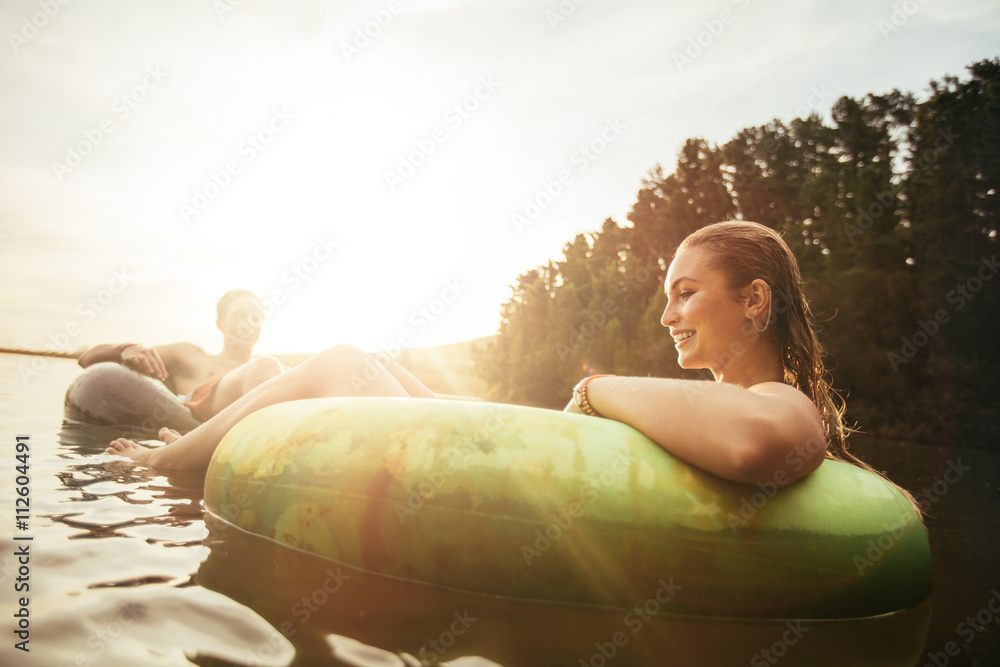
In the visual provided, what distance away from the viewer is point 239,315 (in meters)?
5.74

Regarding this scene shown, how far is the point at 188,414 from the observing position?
16.9ft

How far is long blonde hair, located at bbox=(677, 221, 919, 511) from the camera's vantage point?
7.95ft

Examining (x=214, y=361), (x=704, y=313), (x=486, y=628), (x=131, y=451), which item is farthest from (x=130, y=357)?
(x=704, y=313)

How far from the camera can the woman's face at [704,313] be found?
7.89 feet

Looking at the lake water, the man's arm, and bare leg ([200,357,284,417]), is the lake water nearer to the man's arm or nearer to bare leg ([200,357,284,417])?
bare leg ([200,357,284,417])

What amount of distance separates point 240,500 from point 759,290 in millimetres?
2321

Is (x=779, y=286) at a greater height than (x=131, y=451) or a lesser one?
greater

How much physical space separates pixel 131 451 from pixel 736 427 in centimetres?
376

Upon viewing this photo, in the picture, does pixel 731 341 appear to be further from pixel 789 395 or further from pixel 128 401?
pixel 128 401

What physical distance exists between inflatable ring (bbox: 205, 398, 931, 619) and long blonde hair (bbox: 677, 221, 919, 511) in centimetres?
44

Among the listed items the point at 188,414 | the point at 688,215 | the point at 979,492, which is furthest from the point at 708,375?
the point at 188,414

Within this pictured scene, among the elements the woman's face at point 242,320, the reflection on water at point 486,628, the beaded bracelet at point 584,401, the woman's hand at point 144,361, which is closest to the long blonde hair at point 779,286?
the beaded bracelet at point 584,401

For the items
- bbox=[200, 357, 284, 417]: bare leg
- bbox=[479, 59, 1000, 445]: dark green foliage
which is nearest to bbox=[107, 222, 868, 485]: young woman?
bbox=[200, 357, 284, 417]: bare leg

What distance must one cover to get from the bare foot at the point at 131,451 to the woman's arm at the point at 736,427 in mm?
3174
